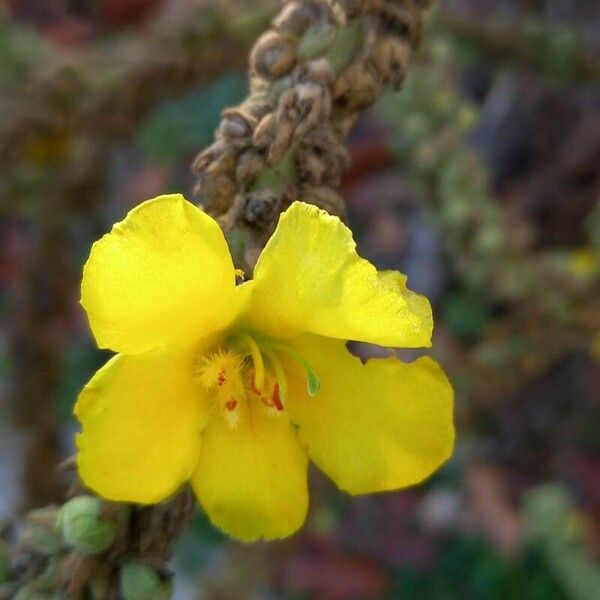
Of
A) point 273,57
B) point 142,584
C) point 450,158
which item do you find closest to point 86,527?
point 142,584

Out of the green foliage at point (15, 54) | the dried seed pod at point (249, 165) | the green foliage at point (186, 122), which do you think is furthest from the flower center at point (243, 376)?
the green foliage at point (186, 122)

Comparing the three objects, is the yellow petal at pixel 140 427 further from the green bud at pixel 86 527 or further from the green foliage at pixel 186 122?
the green foliage at pixel 186 122

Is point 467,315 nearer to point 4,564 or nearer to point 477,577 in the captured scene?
point 477,577

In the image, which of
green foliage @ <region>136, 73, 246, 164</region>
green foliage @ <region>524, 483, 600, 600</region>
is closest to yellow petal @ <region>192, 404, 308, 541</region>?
green foliage @ <region>524, 483, 600, 600</region>

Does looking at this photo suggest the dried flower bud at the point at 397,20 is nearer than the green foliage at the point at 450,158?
Yes

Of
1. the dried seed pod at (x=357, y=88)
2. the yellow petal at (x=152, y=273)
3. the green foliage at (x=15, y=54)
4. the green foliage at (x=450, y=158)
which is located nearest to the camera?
the yellow petal at (x=152, y=273)

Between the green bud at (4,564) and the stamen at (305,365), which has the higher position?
the stamen at (305,365)

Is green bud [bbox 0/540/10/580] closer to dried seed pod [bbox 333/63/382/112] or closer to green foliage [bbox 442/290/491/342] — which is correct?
dried seed pod [bbox 333/63/382/112]

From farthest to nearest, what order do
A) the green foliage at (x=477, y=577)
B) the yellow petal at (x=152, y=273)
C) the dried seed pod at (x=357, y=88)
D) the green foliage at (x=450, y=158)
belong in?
the green foliage at (x=477, y=577), the green foliage at (x=450, y=158), the dried seed pod at (x=357, y=88), the yellow petal at (x=152, y=273)

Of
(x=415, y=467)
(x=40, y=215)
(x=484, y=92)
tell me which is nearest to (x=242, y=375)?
(x=415, y=467)
